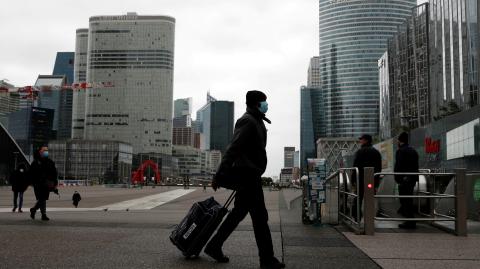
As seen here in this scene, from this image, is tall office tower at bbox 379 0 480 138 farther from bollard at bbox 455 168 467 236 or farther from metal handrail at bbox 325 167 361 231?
bollard at bbox 455 168 467 236

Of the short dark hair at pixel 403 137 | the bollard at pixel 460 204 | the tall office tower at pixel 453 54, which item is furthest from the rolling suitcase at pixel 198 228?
the tall office tower at pixel 453 54

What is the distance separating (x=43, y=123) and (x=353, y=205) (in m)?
201

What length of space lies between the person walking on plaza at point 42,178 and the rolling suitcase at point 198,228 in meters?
5.78

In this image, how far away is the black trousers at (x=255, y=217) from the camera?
17.6 feet

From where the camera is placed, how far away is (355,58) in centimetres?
18638

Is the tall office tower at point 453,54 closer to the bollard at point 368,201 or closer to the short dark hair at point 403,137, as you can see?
the short dark hair at point 403,137

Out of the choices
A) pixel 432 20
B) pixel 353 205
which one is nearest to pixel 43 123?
pixel 432 20

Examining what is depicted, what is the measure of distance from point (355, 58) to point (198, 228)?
187 meters

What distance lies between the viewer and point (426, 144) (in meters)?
61.7

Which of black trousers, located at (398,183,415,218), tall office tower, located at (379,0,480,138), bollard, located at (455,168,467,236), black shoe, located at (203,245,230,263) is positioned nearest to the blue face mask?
black shoe, located at (203,245,230,263)

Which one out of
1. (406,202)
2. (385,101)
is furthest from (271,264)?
(385,101)

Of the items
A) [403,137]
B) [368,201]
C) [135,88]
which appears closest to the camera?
[368,201]

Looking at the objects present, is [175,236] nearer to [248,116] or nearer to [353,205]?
[248,116]

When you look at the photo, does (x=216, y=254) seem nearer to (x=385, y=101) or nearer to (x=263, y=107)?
(x=263, y=107)
